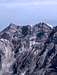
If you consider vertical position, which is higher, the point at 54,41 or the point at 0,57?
the point at 54,41

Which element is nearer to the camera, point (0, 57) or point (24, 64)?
point (24, 64)

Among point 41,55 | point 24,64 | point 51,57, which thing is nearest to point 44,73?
point 51,57

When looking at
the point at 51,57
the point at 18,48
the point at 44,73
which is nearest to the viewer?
the point at 44,73

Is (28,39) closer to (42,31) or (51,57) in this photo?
(42,31)

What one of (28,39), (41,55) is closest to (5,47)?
(28,39)

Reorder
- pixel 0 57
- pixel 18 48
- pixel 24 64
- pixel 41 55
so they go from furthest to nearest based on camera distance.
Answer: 1. pixel 18 48
2. pixel 0 57
3. pixel 24 64
4. pixel 41 55

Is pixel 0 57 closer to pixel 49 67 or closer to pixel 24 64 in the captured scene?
pixel 24 64
